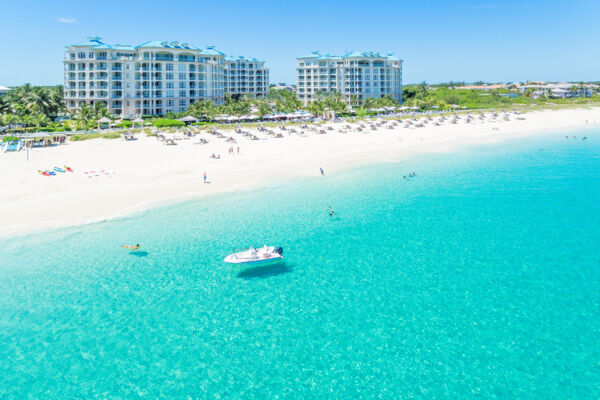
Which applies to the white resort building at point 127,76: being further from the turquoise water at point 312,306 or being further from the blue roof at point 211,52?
the turquoise water at point 312,306

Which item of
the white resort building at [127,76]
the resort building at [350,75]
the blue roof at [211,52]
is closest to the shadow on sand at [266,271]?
the white resort building at [127,76]

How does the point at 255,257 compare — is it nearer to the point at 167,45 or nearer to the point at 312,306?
the point at 312,306

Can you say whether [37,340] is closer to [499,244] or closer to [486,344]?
[486,344]

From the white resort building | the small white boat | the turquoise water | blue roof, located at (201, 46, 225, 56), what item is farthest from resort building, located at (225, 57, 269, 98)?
the small white boat

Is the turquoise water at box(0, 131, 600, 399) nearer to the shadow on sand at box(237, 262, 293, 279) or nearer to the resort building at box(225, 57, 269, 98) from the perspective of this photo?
the shadow on sand at box(237, 262, 293, 279)

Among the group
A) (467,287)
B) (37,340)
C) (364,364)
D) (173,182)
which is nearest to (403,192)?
(467,287)

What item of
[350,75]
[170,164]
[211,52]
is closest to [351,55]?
[350,75]
